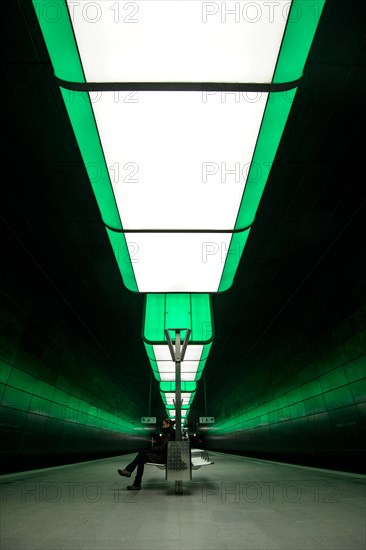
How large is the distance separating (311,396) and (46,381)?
942 centimetres

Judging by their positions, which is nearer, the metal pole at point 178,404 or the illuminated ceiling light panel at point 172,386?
the metal pole at point 178,404

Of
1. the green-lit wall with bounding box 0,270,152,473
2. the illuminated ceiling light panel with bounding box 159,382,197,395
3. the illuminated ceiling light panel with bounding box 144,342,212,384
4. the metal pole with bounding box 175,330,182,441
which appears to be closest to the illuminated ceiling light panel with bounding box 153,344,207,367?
the illuminated ceiling light panel with bounding box 144,342,212,384

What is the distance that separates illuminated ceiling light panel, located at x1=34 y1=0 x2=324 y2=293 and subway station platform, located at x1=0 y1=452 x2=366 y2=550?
4891 millimetres

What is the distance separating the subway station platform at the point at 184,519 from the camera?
12.0ft

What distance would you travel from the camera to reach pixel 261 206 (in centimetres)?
A: 862

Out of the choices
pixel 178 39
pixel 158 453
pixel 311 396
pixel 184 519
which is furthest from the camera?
pixel 311 396

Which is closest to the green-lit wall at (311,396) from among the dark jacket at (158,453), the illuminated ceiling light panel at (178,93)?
the dark jacket at (158,453)

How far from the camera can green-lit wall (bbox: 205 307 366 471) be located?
397 inches

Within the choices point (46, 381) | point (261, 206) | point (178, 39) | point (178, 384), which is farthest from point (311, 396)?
point (178, 39)

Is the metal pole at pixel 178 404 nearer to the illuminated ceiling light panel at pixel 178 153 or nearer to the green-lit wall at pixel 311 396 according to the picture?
the illuminated ceiling light panel at pixel 178 153

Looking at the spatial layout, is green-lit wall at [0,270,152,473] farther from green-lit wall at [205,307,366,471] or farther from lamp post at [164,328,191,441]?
green-lit wall at [205,307,366,471]

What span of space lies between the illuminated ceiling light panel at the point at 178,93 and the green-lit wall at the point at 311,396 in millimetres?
6029

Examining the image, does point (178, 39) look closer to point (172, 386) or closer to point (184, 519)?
point (184, 519)

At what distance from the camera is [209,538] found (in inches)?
150
